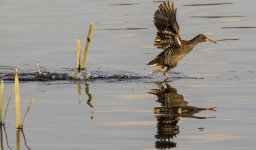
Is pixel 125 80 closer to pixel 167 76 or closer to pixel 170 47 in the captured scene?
pixel 167 76

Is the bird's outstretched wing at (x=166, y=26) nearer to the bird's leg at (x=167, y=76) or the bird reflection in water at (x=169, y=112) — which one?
the bird's leg at (x=167, y=76)

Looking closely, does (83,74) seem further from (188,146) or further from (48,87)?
(188,146)

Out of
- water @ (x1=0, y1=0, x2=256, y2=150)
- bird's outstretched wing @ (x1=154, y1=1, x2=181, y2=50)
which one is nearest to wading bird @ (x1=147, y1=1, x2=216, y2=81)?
bird's outstretched wing @ (x1=154, y1=1, x2=181, y2=50)

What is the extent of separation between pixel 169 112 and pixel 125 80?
3.20 meters

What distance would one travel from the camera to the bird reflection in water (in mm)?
10509

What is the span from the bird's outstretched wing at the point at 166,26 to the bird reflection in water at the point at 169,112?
4.27 ft

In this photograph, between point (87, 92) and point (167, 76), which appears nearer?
point (87, 92)

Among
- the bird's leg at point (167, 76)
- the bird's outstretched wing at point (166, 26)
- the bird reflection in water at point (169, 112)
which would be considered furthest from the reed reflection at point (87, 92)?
the bird's outstretched wing at point (166, 26)

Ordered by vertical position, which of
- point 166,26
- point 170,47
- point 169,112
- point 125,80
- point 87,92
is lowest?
point 169,112

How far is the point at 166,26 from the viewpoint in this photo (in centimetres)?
1597

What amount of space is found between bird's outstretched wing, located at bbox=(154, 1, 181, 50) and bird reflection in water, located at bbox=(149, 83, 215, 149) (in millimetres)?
1300

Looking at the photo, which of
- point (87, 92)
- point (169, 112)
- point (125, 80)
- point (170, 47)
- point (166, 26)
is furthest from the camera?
point (170, 47)

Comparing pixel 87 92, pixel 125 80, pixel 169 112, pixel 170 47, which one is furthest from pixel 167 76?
pixel 169 112

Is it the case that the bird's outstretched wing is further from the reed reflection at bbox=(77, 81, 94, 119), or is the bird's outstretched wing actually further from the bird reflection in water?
the reed reflection at bbox=(77, 81, 94, 119)
